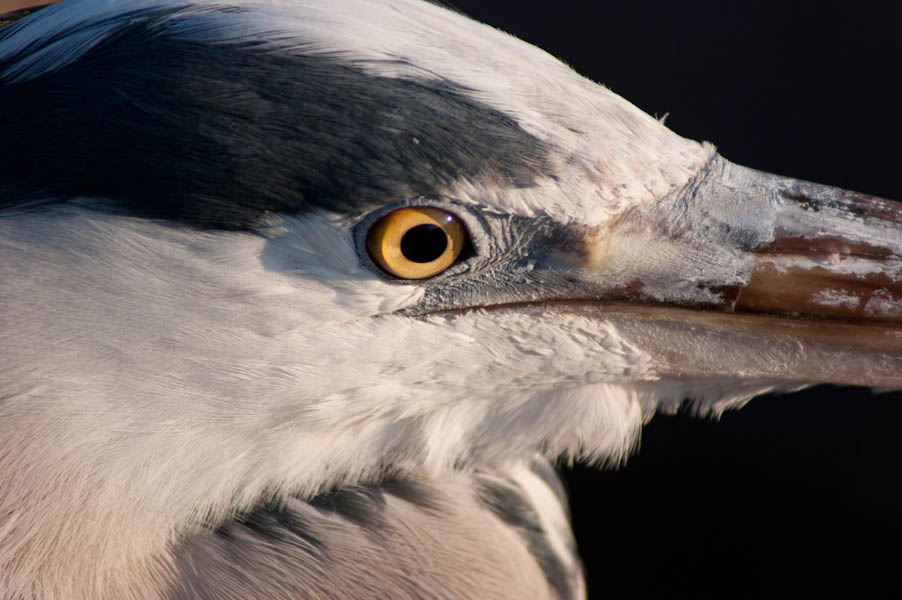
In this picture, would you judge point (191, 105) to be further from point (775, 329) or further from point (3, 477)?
point (775, 329)

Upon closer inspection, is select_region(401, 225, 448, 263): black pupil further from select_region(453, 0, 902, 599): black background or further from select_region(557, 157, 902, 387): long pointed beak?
select_region(453, 0, 902, 599): black background

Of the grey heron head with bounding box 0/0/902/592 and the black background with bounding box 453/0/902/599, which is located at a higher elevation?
the black background with bounding box 453/0/902/599

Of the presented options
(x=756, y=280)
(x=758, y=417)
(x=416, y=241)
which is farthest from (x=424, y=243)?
(x=758, y=417)

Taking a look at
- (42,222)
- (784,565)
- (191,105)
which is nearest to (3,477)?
(42,222)

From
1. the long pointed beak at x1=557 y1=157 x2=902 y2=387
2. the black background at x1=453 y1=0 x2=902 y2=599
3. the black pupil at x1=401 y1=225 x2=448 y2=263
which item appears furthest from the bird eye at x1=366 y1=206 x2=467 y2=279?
the black background at x1=453 y1=0 x2=902 y2=599

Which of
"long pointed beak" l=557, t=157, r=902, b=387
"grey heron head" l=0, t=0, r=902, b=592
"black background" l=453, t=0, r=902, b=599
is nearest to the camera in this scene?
"grey heron head" l=0, t=0, r=902, b=592

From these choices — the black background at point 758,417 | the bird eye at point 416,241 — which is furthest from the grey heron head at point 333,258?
the black background at point 758,417
